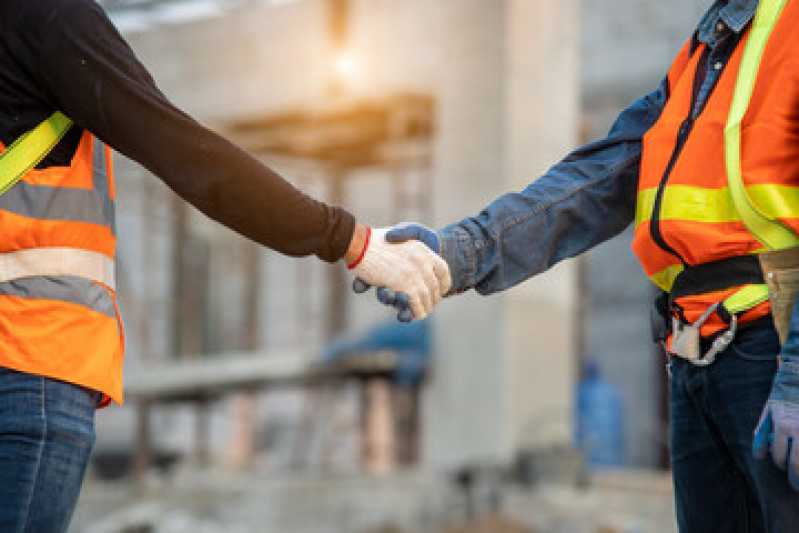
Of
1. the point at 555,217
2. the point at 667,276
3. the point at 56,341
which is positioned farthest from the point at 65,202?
the point at 667,276

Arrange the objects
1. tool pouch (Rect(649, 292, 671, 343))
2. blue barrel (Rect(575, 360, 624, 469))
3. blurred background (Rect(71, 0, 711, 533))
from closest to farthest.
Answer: tool pouch (Rect(649, 292, 671, 343)) → blurred background (Rect(71, 0, 711, 533)) → blue barrel (Rect(575, 360, 624, 469))

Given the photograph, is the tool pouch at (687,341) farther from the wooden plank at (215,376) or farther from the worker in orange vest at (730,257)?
the wooden plank at (215,376)

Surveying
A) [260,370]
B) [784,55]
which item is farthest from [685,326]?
[260,370]

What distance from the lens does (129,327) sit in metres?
16.5

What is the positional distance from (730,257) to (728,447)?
385 mm

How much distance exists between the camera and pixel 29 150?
258cm

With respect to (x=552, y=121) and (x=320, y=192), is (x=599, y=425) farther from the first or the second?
(x=320, y=192)

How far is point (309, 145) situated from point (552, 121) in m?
3.55

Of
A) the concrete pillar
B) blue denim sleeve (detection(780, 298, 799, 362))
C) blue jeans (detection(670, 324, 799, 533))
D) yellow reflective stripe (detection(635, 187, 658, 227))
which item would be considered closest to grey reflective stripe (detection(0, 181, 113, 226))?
yellow reflective stripe (detection(635, 187, 658, 227))

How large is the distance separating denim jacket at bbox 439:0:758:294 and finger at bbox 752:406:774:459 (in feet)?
2.56

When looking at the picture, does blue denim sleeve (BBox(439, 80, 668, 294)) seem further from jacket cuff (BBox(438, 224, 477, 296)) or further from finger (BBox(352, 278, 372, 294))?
finger (BBox(352, 278, 372, 294))

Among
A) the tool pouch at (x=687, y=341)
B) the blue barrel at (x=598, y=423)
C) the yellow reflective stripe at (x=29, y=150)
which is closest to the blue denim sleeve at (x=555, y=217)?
the tool pouch at (x=687, y=341)

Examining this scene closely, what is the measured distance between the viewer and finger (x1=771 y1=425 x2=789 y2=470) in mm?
2367

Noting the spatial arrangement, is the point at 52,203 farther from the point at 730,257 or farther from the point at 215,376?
the point at 215,376
